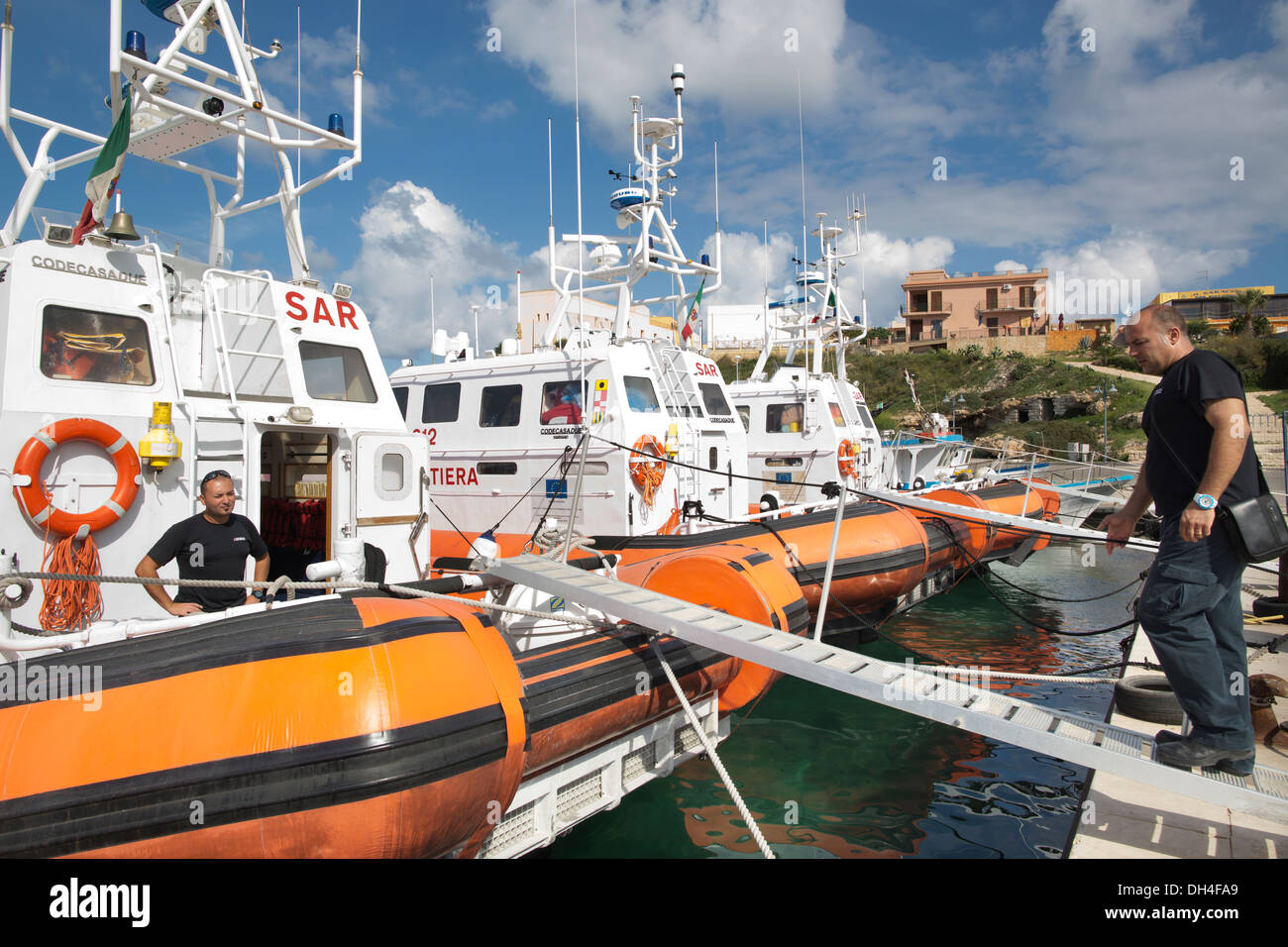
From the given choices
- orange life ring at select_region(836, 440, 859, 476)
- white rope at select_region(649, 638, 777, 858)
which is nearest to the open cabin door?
white rope at select_region(649, 638, 777, 858)

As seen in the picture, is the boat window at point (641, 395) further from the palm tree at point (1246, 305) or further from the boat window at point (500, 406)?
the palm tree at point (1246, 305)

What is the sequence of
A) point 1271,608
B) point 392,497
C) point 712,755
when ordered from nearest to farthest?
point 712,755 < point 392,497 < point 1271,608

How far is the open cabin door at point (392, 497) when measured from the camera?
5.37m

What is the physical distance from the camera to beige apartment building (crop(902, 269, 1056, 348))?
2202 inches

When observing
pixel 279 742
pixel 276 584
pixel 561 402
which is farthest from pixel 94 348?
pixel 561 402

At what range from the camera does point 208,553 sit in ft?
13.1

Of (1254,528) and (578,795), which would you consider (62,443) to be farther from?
(1254,528)

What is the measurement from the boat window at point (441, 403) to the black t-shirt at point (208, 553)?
5.84 metres

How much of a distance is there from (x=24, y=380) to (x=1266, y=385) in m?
44.0

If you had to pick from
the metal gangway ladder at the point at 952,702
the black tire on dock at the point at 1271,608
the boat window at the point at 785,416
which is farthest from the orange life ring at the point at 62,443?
the boat window at the point at 785,416

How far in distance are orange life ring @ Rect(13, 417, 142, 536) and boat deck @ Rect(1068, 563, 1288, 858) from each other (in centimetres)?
480

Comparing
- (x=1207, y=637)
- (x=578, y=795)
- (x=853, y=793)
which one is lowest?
(x=853, y=793)

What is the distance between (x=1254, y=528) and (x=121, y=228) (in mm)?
5971
